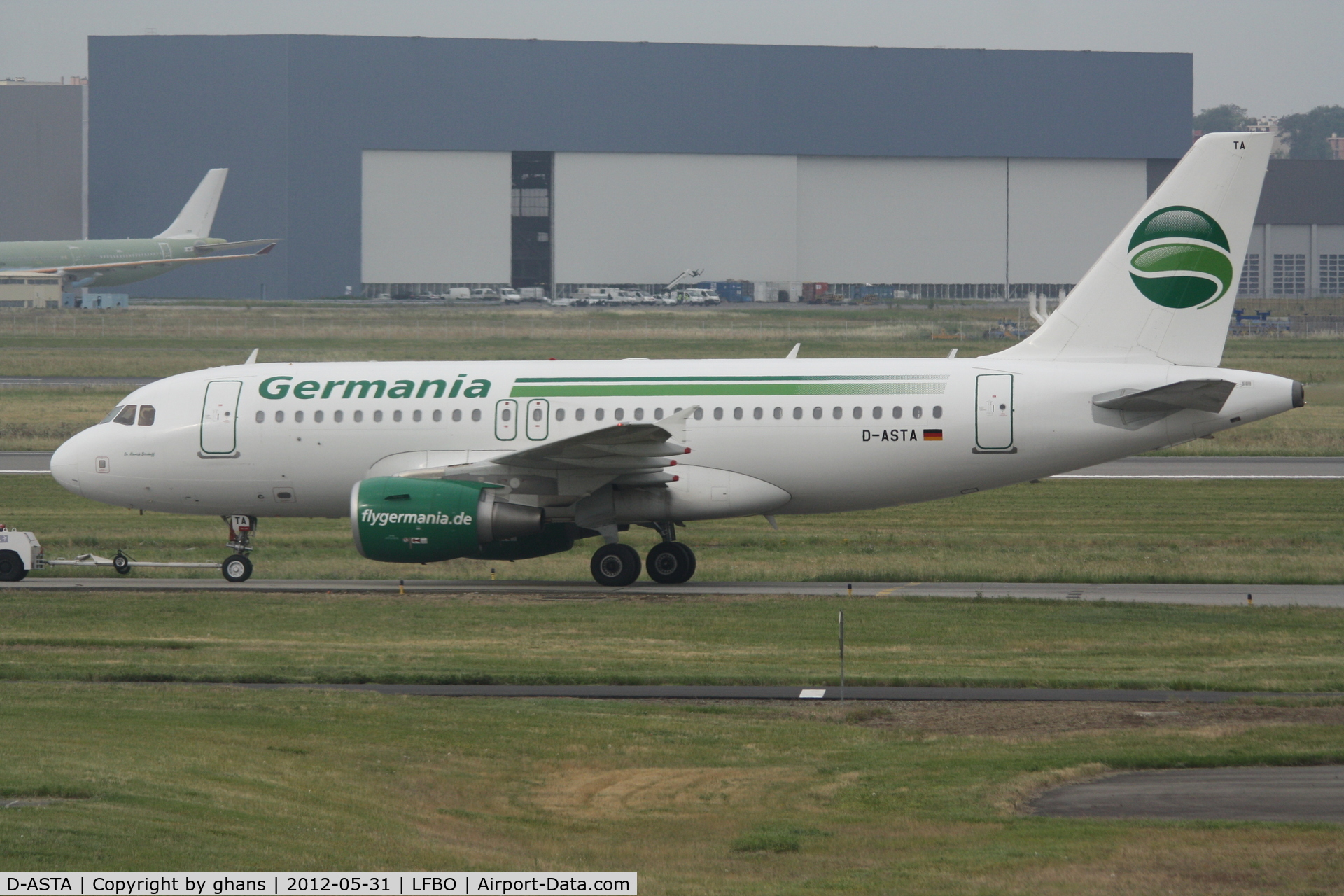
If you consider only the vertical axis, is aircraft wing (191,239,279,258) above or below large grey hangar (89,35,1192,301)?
below

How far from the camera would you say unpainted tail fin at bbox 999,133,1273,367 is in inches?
1005

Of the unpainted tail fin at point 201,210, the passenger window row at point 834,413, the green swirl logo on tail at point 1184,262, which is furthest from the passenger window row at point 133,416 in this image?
the unpainted tail fin at point 201,210

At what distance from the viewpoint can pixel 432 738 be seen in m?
15.1

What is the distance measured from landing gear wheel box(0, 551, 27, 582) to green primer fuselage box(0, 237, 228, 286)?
90.1 meters

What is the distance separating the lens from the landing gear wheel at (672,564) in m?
26.9

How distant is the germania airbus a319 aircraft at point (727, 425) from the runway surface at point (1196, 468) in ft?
49.6

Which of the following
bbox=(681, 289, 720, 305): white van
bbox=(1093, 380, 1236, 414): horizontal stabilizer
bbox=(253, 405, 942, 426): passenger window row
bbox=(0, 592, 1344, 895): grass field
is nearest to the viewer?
bbox=(0, 592, 1344, 895): grass field

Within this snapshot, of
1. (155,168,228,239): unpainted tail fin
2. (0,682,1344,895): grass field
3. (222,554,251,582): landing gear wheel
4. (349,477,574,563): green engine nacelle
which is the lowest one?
(0,682,1344,895): grass field

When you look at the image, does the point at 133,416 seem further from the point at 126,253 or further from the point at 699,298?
the point at 699,298

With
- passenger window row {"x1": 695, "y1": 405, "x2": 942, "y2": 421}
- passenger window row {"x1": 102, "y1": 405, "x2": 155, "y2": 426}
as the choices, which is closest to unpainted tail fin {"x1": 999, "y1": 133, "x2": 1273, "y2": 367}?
passenger window row {"x1": 695, "y1": 405, "x2": 942, "y2": 421}

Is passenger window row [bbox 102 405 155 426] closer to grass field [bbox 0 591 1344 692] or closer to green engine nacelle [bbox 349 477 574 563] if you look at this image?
grass field [bbox 0 591 1344 692]

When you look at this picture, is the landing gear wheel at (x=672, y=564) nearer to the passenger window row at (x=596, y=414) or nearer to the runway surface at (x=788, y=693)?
the passenger window row at (x=596, y=414)

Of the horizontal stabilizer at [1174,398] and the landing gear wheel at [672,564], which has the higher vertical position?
the horizontal stabilizer at [1174,398]

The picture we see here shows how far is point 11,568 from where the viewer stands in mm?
27688
